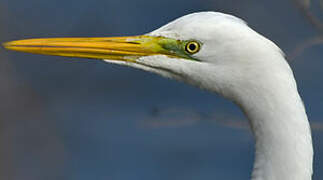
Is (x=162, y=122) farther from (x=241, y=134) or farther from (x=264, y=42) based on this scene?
(x=264, y=42)

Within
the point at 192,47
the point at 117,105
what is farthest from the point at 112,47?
the point at 117,105

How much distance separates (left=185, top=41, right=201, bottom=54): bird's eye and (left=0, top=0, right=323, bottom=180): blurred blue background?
6.25 feet

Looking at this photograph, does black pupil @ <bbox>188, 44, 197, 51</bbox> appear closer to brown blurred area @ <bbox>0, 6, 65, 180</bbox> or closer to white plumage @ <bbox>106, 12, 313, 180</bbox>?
white plumage @ <bbox>106, 12, 313, 180</bbox>

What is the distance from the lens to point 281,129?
63.4 inches

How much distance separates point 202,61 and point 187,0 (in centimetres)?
208

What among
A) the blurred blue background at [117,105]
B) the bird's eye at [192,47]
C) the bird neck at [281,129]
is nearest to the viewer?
the bird neck at [281,129]

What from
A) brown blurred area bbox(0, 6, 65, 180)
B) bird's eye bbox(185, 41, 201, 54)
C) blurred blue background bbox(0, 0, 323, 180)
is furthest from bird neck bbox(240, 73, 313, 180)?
brown blurred area bbox(0, 6, 65, 180)

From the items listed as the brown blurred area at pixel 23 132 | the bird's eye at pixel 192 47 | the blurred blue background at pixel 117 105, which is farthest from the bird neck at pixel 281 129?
the brown blurred area at pixel 23 132

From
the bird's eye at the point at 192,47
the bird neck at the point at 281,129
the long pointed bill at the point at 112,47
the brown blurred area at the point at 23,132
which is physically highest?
the brown blurred area at the point at 23,132

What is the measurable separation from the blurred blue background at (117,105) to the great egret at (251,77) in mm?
1879

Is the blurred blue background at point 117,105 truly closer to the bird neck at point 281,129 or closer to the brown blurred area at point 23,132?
the brown blurred area at point 23,132

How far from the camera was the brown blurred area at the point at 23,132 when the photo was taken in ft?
12.4

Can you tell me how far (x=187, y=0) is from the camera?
3.77 m

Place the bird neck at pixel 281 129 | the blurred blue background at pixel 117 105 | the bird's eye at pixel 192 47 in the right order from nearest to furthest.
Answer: the bird neck at pixel 281 129 < the bird's eye at pixel 192 47 < the blurred blue background at pixel 117 105
